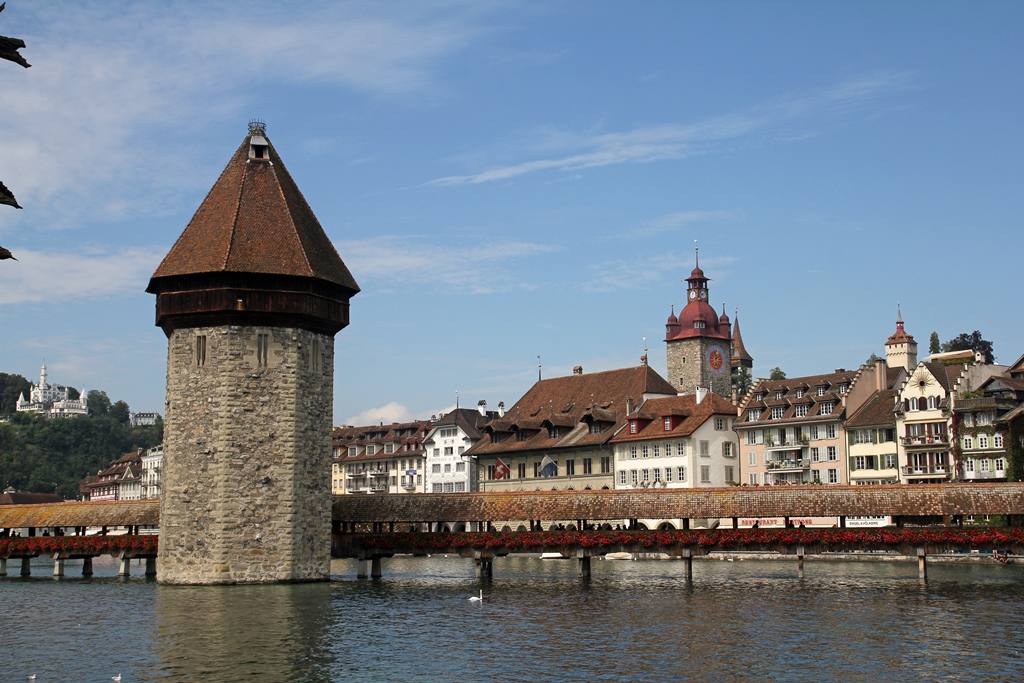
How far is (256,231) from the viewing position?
38.9 metres

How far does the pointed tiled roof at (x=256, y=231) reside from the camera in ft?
125

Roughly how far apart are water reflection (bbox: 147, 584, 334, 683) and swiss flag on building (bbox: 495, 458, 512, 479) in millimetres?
41614

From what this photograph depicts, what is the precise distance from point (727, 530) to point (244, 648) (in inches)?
788

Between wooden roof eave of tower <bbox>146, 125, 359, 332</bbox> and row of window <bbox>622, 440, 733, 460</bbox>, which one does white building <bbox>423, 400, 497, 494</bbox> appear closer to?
row of window <bbox>622, 440, 733, 460</bbox>

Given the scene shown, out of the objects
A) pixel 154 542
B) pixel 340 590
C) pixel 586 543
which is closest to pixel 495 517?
pixel 586 543

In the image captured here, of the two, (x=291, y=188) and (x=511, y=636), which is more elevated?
(x=291, y=188)

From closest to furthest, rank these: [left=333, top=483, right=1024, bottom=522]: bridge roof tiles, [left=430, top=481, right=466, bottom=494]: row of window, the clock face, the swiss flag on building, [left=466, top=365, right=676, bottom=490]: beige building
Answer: [left=333, top=483, right=1024, bottom=522]: bridge roof tiles
[left=466, top=365, right=676, bottom=490]: beige building
the swiss flag on building
[left=430, top=481, right=466, bottom=494]: row of window
the clock face

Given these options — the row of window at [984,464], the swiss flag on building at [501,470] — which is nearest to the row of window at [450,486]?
the swiss flag on building at [501,470]

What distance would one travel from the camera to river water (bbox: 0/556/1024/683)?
22203 millimetres

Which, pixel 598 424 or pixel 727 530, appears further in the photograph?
pixel 598 424

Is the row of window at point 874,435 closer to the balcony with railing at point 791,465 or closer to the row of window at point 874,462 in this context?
the row of window at point 874,462

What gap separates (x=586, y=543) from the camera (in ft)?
135

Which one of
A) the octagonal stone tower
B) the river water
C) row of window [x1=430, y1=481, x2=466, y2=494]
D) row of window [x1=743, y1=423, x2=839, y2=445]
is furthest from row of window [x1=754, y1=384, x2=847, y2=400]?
the octagonal stone tower

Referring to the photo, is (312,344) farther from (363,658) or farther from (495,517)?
(363,658)
